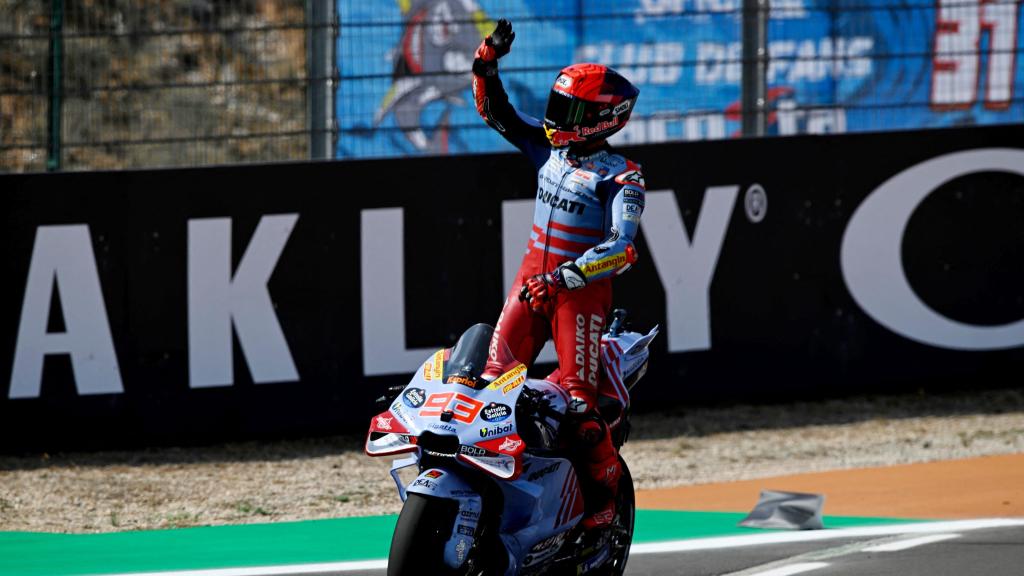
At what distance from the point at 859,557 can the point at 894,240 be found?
4.45 meters

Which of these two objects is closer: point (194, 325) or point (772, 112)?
point (194, 325)

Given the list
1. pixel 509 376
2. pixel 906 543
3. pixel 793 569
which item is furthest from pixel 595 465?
pixel 906 543

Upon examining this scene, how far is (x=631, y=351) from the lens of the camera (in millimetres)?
6625

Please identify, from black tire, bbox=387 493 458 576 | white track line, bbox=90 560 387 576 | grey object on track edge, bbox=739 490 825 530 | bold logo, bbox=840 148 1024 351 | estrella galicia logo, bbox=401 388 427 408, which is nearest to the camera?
black tire, bbox=387 493 458 576

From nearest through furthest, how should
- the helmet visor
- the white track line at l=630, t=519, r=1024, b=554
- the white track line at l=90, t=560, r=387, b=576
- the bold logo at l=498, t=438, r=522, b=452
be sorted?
the bold logo at l=498, t=438, r=522, b=452
the helmet visor
the white track line at l=90, t=560, r=387, b=576
the white track line at l=630, t=519, r=1024, b=554

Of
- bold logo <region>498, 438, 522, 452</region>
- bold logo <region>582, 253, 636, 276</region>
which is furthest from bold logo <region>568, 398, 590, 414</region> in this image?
bold logo <region>498, 438, 522, 452</region>

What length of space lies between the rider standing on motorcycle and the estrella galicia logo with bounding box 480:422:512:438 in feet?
2.92

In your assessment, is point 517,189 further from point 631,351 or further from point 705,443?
point 631,351

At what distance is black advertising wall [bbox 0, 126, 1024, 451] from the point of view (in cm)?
975

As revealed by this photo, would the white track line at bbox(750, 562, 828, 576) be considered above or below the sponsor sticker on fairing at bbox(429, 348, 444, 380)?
below

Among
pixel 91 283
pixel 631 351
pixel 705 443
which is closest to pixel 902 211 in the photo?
pixel 705 443

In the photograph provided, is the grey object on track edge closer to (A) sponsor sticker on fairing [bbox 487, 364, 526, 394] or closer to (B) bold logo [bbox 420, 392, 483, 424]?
(A) sponsor sticker on fairing [bbox 487, 364, 526, 394]

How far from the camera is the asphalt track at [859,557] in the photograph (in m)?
6.59

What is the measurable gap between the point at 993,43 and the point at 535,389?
22.6ft
